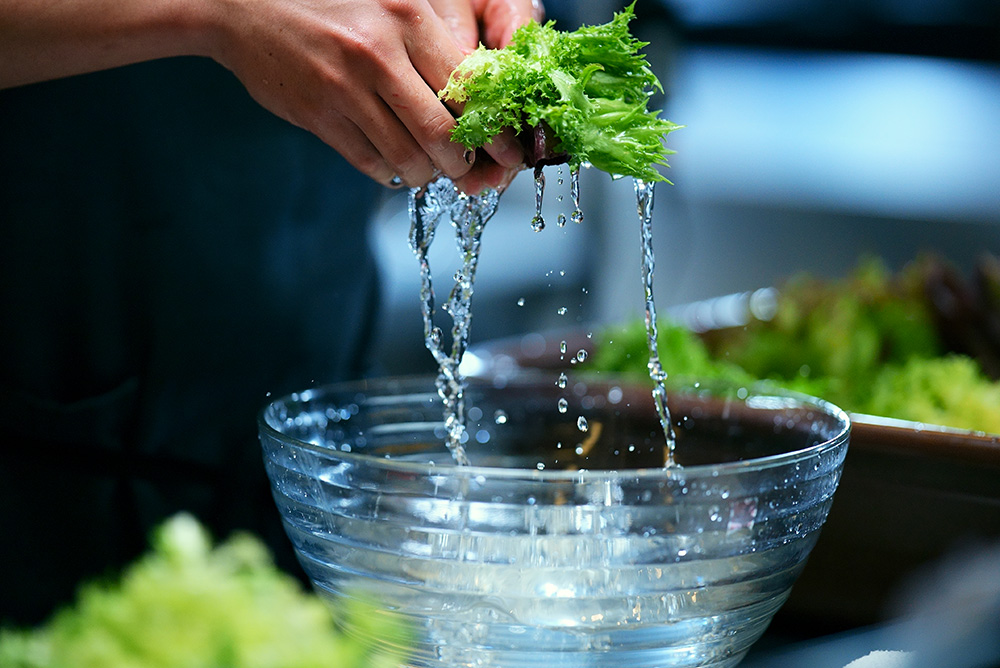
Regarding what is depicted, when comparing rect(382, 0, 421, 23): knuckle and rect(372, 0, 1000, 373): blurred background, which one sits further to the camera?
rect(372, 0, 1000, 373): blurred background

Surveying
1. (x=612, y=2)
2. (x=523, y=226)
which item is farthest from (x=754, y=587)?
(x=523, y=226)

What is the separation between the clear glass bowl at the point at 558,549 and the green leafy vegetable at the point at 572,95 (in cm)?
18

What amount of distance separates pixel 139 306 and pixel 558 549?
53cm

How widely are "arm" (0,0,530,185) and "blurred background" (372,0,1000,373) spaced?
1.56 m

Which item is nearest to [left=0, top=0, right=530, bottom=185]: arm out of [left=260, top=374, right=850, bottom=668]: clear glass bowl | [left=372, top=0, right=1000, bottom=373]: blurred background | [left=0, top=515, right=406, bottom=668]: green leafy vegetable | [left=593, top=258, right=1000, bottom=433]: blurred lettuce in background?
[left=260, top=374, right=850, bottom=668]: clear glass bowl

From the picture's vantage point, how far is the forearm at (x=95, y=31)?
0.56m

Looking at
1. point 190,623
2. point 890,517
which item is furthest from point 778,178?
point 190,623

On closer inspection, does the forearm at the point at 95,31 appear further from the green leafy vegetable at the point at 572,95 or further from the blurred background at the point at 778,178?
the blurred background at the point at 778,178

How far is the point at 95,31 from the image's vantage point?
576 millimetres

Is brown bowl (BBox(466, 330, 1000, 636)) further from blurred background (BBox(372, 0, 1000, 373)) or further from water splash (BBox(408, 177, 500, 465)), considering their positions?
blurred background (BBox(372, 0, 1000, 373))

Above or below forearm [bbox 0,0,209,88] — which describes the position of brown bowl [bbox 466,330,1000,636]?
below

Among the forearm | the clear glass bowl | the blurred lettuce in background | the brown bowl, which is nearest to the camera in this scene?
the clear glass bowl

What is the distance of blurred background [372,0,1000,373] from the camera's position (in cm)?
240

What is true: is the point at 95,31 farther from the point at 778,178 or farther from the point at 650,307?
the point at 778,178
